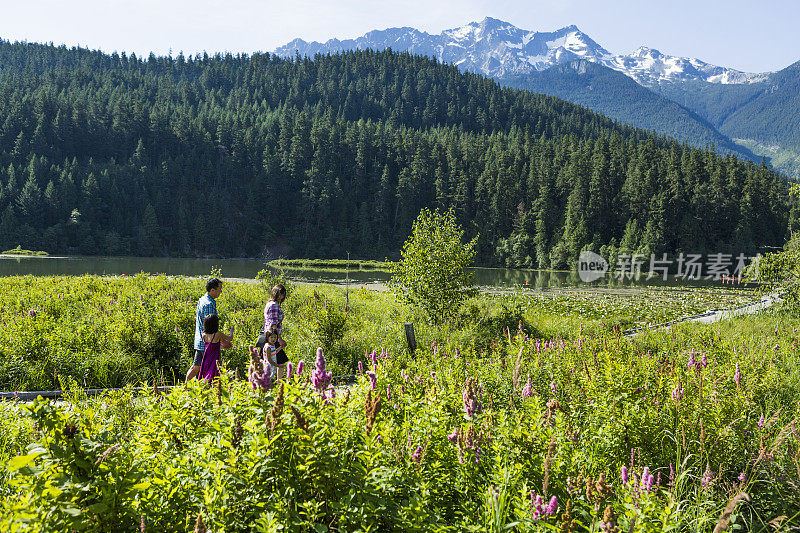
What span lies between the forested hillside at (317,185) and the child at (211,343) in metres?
76.9

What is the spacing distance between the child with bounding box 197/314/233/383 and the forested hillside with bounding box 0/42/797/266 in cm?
7689

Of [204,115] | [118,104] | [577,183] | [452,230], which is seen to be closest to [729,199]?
[577,183]

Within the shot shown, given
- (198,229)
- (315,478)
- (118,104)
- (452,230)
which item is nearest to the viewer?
(315,478)

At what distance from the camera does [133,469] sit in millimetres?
2303

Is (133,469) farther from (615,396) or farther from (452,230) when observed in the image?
(452,230)

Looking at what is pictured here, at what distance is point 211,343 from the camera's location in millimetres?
6562

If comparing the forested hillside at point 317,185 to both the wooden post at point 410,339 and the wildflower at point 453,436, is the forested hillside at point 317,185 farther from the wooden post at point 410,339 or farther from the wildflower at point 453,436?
the wildflower at point 453,436

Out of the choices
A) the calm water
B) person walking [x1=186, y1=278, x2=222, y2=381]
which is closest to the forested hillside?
the calm water

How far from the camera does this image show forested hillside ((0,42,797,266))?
8000cm

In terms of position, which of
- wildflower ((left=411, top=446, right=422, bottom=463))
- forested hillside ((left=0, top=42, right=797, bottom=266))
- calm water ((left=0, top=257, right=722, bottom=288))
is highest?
forested hillside ((left=0, top=42, right=797, bottom=266))

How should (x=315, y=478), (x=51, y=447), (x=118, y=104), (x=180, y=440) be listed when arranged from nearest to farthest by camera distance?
1. (x=51, y=447)
2. (x=315, y=478)
3. (x=180, y=440)
4. (x=118, y=104)

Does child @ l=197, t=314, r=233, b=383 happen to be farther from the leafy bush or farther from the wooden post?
the leafy bush

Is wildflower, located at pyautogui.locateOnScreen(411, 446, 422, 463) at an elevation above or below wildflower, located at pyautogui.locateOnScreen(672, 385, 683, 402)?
below

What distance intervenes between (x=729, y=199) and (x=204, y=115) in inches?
4294
